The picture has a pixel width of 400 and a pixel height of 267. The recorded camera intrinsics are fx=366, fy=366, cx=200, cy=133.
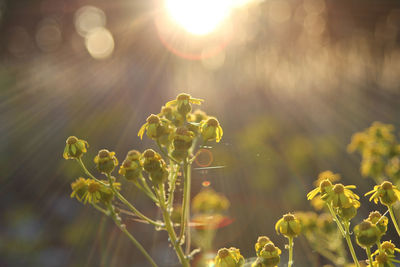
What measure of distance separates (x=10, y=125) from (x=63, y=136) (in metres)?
1.31

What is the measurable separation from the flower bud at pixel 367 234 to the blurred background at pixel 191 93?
2.72 ft

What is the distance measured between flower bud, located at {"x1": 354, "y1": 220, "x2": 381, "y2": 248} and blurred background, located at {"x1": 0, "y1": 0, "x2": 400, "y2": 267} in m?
0.83

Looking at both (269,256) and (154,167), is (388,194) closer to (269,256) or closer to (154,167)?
(269,256)

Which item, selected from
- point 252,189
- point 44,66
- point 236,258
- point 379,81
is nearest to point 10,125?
point 44,66

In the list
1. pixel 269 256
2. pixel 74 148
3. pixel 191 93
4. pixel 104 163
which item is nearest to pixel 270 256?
pixel 269 256

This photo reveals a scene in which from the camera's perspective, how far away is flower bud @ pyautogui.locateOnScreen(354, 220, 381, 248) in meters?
1.11

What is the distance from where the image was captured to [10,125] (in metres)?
8.31

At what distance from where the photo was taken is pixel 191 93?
1046 centimetres

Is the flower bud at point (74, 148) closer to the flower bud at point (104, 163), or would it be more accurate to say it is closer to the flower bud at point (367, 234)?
the flower bud at point (104, 163)

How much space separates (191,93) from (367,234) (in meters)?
9.49

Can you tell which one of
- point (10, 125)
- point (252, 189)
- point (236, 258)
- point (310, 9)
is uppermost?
point (310, 9)

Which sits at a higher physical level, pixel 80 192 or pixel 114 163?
pixel 114 163

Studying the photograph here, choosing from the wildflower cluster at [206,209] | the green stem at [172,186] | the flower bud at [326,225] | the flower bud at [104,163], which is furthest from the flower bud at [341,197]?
the flower bud at [326,225]

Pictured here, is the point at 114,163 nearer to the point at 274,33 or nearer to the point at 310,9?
the point at 310,9
